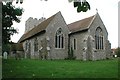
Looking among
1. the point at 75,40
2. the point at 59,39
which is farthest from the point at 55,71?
the point at 75,40

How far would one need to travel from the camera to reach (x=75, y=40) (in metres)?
40.9

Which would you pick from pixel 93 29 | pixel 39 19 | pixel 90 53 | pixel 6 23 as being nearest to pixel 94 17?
pixel 93 29

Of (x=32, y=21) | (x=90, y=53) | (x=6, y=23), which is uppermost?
(x=32, y=21)

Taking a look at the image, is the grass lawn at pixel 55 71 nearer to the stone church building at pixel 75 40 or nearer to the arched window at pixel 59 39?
the stone church building at pixel 75 40

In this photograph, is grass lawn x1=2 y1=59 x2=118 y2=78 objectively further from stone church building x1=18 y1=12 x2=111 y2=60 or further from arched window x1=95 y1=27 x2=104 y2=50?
arched window x1=95 y1=27 x2=104 y2=50

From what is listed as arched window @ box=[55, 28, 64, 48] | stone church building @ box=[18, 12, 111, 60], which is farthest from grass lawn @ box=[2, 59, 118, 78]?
arched window @ box=[55, 28, 64, 48]

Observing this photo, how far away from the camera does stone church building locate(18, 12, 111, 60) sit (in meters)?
38.4

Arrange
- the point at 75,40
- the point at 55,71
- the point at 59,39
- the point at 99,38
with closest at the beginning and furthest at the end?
the point at 55,71
the point at 59,39
the point at 99,38
the point at 75,40

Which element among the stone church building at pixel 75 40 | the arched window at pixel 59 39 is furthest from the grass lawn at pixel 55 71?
the arched window at pixel 59 39

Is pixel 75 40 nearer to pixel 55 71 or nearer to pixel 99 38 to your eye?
pixel 99 38

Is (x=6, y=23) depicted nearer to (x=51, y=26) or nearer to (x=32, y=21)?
(x=51, y=26)

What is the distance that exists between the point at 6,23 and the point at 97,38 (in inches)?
672

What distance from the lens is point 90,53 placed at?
3819cm

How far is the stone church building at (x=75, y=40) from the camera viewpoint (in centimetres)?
3844
